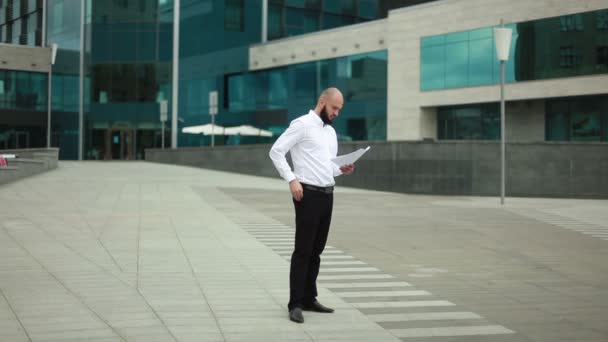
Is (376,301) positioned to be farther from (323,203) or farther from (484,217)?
(484,217)

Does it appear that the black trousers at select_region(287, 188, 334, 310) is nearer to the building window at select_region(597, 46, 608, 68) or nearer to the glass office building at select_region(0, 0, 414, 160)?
the building window at select_region(597, 46, 608, 68)

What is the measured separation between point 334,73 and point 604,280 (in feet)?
109

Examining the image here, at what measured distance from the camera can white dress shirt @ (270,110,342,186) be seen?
593 centimetres

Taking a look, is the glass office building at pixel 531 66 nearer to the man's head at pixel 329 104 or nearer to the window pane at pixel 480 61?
the window pane at pixel 480 61

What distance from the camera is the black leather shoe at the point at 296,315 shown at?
573cm

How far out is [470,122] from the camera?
112 ft

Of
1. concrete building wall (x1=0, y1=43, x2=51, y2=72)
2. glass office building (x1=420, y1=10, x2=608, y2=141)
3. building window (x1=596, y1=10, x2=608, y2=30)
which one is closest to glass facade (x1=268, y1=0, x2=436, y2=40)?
glass office building (x1=420, y1=10, x2=608, y2=141)

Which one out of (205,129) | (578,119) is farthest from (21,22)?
(578,119)

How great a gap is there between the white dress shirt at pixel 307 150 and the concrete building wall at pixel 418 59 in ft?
83.7

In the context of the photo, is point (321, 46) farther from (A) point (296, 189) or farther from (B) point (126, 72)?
(A) point (296, 189)

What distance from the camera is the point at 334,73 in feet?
134

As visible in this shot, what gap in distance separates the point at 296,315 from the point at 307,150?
1.27m

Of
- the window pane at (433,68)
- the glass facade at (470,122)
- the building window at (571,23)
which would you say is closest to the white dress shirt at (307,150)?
the building window at (571,23)

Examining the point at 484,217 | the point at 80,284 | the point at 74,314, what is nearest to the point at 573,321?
the point at 74,314
